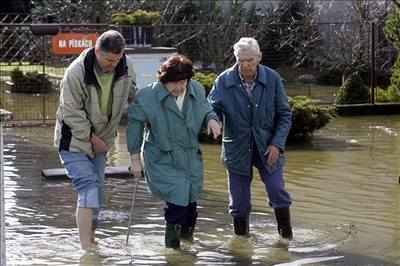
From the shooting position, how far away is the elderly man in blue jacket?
724cm

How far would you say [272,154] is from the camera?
7.18 m

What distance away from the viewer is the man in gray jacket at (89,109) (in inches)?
265

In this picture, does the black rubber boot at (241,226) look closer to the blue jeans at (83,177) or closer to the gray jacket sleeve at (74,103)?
the blue jeans at (83,177)

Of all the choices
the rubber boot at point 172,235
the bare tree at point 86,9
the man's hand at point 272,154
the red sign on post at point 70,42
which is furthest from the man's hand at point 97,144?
the bare tree at point 86,9

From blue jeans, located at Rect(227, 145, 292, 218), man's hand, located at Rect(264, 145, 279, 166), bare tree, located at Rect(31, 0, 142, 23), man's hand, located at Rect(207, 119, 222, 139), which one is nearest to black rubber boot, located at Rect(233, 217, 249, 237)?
blue jeans, located at Rect(227, 145, 292, 218)

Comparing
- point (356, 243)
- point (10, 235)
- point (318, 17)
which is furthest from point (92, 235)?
point (318, 17)

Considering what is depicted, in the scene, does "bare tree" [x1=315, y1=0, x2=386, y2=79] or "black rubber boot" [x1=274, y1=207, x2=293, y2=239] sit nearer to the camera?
"black rubber boot" [x1=274, y1=207, x2=293, y2=239]

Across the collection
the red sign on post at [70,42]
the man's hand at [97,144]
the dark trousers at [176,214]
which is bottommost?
the dark trousers at [176,214]

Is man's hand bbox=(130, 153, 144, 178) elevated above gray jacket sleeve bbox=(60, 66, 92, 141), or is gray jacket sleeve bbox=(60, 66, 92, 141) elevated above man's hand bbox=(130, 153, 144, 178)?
gray jacket sleeve bbox=(60, 66, 92, 141)

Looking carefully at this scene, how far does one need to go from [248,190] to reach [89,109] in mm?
1462

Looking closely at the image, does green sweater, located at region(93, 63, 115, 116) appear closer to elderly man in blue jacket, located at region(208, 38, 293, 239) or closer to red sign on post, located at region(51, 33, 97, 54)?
elderly man in blue jacket, located at region(208, 38, 293, 239)

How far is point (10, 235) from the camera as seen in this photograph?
7.65 m

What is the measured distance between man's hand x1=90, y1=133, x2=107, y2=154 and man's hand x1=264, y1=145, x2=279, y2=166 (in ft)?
4.01

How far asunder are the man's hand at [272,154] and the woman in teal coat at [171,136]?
538mm
